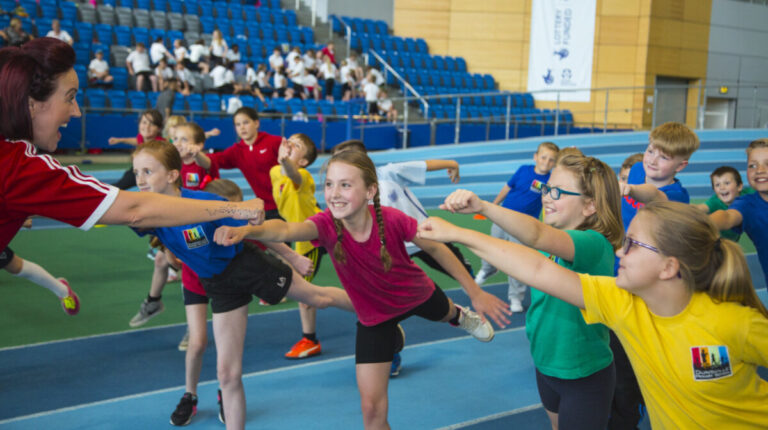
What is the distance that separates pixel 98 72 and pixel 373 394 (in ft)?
48.0

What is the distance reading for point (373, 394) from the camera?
313 cm

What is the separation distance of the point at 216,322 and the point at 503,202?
4083mm

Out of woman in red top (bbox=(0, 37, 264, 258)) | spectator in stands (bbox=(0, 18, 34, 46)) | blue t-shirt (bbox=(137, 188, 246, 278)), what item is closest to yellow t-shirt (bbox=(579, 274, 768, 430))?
woman in red top (bbox=(0, 37, 264, 258))

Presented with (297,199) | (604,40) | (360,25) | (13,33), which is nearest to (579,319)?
(297,199)

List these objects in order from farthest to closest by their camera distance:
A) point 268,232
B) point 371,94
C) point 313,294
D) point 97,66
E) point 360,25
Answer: point 360,25, point 371,94, point 97,66, point 313,294, point 268,232

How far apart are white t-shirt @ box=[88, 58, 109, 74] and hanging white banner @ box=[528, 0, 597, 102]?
49.0 feet

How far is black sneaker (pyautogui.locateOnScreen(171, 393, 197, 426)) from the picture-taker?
3.99 m

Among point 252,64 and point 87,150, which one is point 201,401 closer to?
point 87,150

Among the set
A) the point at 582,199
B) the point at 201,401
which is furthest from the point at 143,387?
the point at 582,199

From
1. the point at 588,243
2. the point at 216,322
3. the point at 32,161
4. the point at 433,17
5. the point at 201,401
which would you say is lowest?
the point at 201,401

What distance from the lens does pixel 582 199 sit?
112 inches

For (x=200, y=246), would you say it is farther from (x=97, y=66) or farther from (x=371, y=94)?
(x=371, y=94)

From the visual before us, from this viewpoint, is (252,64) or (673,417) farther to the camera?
(252,64)

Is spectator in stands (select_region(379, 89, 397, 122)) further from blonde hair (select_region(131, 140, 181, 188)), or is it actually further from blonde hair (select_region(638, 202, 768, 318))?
blonde hair (select_region(638, 202, 768, 318))
